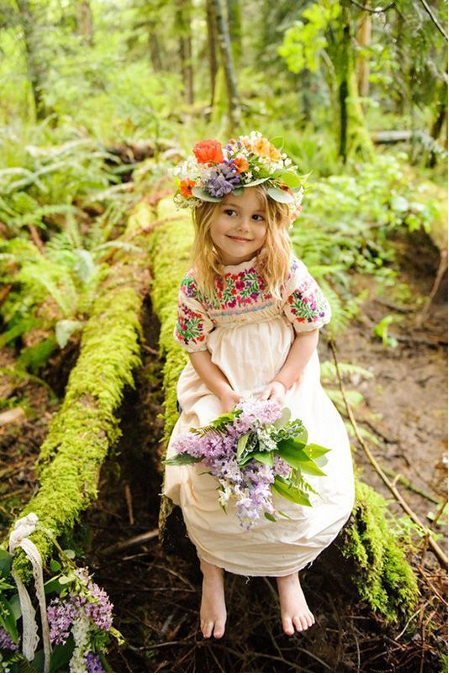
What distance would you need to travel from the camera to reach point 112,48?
9.93 meters

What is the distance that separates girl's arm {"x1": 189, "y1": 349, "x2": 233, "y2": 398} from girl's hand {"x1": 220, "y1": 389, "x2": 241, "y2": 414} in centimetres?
1

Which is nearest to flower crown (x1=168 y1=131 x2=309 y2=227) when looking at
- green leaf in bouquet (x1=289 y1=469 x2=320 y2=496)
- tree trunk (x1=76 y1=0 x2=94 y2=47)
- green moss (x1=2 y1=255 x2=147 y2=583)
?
green leaf in bouquet (x1=289 y1=469 x2=320 y2=496)

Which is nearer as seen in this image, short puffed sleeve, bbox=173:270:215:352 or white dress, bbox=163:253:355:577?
white dress, bbox=163:253:355:577

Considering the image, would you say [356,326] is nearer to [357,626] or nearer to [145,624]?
[357,626]

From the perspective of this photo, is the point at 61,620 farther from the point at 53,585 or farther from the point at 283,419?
the point at 283,419

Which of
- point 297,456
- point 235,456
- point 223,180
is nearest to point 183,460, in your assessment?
point 235,456

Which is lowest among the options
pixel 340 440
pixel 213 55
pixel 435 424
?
pixel 435 424

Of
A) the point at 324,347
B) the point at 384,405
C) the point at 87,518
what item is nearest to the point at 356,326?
the point at 324,347

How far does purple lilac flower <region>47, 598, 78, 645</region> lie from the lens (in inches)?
59.4

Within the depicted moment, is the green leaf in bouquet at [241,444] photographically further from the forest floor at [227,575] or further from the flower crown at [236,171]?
the flower crown at [236,171]

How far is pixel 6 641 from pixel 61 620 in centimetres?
17

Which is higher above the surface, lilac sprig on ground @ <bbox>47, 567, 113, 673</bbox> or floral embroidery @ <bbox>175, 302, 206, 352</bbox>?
floral embroidery @ <bbox>175, 302, 206, 352</bbox>

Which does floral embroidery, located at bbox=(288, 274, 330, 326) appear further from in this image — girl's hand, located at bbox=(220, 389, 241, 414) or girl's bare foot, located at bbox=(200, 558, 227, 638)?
girl's bare foot, located at bbox=(200, 558, 227, 638)

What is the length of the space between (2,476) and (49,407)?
66 centimetres
